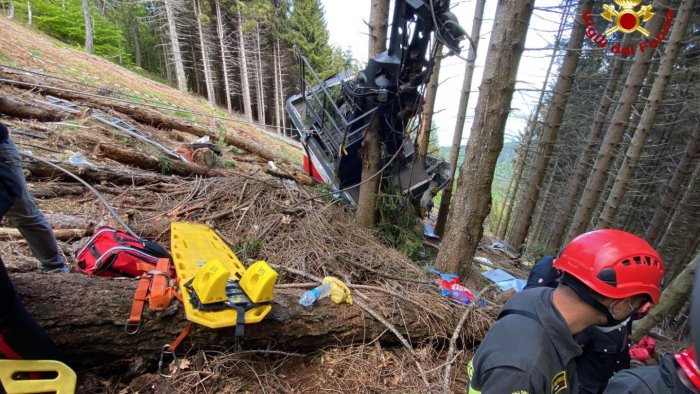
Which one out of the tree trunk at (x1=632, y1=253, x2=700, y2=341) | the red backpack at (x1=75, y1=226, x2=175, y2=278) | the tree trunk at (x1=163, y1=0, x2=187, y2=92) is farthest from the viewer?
the tree trunk at (x1=163, y1=0, x2=187, y2=92)

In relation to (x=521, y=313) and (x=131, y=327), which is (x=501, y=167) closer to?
(x=521, y=313)

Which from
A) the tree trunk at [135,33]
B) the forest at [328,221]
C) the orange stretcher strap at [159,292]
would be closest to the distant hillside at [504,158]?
the forest at [328,221]

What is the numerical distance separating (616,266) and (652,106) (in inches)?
254

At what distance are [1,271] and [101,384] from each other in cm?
90

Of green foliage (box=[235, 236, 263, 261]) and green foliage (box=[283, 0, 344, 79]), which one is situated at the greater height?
green foliage (box=[283, 0, 344, 79])

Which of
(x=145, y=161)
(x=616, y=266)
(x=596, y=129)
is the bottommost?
(x=145, y=161)

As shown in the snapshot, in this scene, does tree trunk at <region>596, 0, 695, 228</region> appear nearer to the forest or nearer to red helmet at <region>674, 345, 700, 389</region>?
the forest

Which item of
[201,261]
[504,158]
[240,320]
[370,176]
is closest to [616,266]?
[240,320]

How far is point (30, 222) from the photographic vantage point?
256 cm

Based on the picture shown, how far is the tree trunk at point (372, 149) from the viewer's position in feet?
14.1

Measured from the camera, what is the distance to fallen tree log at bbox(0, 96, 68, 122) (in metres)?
5.40

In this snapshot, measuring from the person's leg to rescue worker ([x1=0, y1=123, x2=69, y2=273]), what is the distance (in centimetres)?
112

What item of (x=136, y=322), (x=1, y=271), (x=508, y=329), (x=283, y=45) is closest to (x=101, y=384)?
(x=136, y=322)

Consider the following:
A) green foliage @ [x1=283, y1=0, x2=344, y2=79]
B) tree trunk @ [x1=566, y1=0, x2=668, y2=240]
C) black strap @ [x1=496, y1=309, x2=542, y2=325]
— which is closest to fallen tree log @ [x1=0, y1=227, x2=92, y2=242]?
black strap @ [x1=496, y1=309, x2=542, y2=325]
